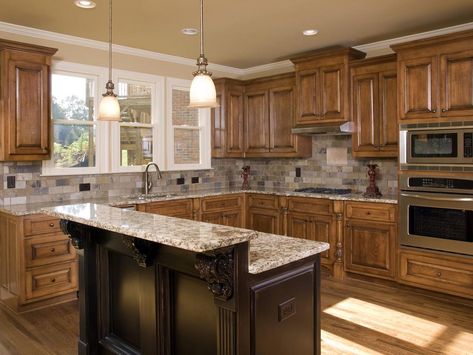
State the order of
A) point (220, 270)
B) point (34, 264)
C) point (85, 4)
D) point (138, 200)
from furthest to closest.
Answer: point (138, 200), point (34, 264), point (85, 4), point (220, 270)

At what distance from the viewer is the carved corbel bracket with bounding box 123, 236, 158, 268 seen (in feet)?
7.07

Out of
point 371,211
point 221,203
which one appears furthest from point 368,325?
point 221,203

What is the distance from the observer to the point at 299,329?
2.04 meters

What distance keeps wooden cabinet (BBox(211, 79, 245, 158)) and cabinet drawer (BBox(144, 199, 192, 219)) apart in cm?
113

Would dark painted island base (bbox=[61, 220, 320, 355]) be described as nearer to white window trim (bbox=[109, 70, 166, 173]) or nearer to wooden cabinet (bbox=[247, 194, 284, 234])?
white window trim (bbox=[109, 70, 166, 173])

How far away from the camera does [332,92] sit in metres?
4.75

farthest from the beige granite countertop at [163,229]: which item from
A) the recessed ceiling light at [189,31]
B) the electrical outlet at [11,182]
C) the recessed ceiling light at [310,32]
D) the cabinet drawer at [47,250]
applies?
the recessed ceiling light at [310,32]

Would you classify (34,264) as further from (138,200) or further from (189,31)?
(189,31)

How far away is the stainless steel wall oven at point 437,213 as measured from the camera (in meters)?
3.65

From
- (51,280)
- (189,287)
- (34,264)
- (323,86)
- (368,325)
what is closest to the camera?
(189,287)

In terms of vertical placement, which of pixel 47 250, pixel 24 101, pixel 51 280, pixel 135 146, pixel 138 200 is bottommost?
pixel 51 280

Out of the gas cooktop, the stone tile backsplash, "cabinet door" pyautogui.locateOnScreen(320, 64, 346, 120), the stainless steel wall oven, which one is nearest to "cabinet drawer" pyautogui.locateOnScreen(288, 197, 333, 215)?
the gas cooktop

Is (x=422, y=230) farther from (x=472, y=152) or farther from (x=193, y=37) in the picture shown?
(x=193, y=37)

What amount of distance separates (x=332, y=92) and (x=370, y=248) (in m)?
1.78
